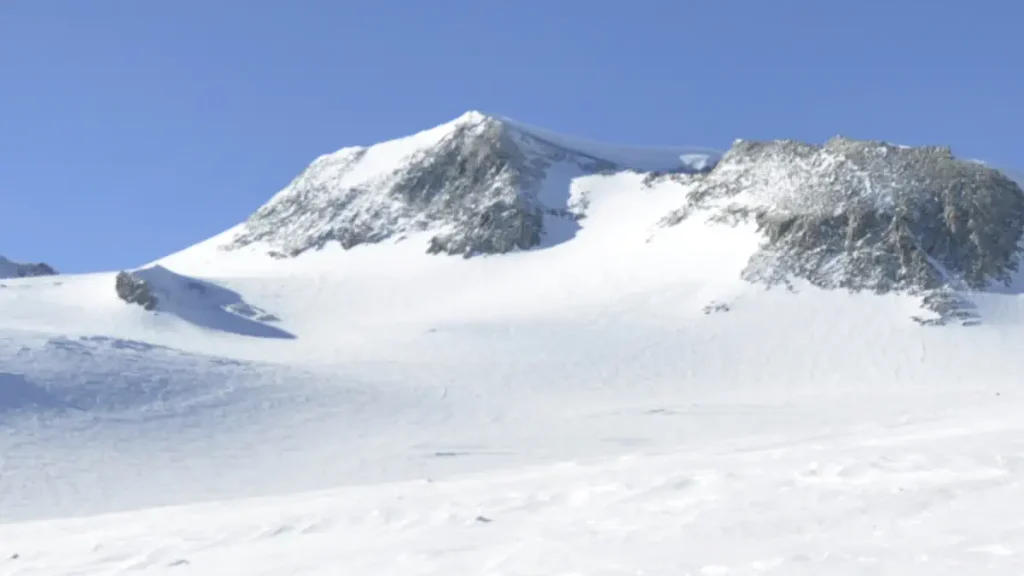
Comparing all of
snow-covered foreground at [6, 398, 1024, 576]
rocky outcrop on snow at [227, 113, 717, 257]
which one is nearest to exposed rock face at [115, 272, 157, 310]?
rocky outcrop on snow at [227, 113, 717, 257]

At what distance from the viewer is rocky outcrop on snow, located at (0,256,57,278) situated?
72688 mm

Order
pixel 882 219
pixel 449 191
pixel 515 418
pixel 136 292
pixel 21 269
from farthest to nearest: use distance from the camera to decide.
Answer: pixel 21 269 < pixel 449 191 < pixel 882 219 < pixel 136 292 < pixel 515 418

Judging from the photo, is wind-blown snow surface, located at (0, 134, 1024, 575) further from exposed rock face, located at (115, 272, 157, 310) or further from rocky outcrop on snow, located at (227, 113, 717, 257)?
rocky outcrop on snow, located at (227, 113, 717, 257)

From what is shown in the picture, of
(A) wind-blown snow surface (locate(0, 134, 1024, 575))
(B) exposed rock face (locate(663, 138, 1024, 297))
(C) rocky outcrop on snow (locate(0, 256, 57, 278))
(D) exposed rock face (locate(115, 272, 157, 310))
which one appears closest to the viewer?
(A) wind-blown snow surface (locate(0, 134, 1024, 575))

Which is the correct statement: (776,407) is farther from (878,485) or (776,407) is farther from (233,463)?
(878,485)

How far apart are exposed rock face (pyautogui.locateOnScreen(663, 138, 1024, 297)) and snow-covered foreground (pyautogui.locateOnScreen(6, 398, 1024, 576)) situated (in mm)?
31741

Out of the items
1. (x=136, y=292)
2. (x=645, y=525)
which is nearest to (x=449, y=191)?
(x=136, y=292)

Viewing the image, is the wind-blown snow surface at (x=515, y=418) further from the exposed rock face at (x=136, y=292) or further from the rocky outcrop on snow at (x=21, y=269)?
the rocky outcrop on snow at (x=21, y=269)

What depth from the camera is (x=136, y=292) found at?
142 feet

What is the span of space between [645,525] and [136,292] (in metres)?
39.2

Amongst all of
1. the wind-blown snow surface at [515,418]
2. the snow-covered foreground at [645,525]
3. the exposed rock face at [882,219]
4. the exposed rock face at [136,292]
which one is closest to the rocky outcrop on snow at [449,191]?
the wind-blown snow surface at [515,418]

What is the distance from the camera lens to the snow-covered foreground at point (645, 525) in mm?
7535

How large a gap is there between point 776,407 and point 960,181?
1122 inches

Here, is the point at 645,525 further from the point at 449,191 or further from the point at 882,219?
the point at 449,191
